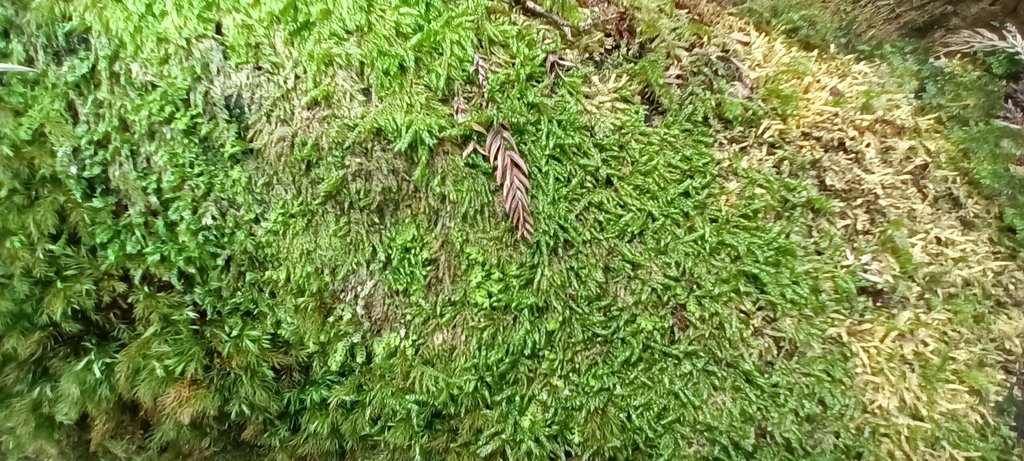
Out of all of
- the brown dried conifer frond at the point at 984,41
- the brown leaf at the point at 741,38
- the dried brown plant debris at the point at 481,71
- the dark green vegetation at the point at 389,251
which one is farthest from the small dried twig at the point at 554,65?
the brown dried conifer frond at the point at 984,41

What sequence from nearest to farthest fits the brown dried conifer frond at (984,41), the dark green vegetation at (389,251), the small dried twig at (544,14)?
the dark green vegetation at (389,251), the small dried twig at (544,14), the brown dried conifer frond at (984,41)

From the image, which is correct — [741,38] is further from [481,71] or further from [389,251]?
[389,251]

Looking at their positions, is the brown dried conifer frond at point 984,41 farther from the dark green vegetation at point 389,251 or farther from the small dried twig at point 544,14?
the small dried twig at point 544,14

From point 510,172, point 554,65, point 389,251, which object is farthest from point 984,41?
point 389,251

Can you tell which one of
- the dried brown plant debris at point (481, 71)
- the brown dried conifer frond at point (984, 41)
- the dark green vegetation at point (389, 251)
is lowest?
the dark green vegetation at point (389, 251)

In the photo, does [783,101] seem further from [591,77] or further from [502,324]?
[502,324]

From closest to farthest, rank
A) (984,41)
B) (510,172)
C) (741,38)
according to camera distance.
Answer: (510,172) < (741,38) < (984,41)
